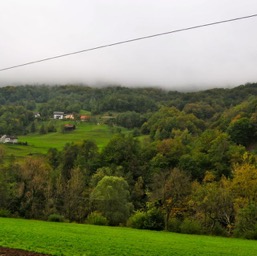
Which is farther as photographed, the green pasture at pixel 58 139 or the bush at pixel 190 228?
the green pasture at pixel 58 139

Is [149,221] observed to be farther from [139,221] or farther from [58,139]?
[58,139]

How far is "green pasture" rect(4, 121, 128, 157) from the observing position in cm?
Result: 13666

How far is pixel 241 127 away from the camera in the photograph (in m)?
131

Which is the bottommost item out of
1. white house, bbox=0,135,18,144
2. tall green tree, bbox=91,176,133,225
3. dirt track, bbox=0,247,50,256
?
tall green tree, bbox=91,176,133,225

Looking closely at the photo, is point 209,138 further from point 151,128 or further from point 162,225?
point 162,225

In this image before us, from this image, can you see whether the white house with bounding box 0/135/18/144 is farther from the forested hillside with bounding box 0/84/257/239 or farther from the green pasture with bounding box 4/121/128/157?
the forested hillside with bounding box 0/84/257/239

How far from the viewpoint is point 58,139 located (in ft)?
537

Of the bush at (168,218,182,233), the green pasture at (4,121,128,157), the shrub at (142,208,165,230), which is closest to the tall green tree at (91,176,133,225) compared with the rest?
the shrub at (142,208,165,230)

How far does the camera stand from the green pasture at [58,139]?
13666 centimetres

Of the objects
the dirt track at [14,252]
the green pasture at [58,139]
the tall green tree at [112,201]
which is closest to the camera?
the dirt track at [14,252]

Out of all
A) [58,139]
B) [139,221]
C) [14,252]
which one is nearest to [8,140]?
[58,139]

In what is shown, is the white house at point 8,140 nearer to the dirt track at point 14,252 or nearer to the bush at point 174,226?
the bush at point 174,226

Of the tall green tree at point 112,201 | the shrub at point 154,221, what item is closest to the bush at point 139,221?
the shrub at point 154,221

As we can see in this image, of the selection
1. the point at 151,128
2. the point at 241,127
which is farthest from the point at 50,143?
the point at 241,127
